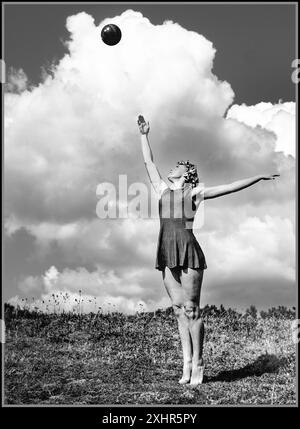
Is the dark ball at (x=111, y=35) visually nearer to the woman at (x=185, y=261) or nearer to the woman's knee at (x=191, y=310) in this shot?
the woman at (x=185, y=261)

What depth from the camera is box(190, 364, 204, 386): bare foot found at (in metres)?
8.04

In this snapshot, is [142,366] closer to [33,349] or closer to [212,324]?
[33,349]

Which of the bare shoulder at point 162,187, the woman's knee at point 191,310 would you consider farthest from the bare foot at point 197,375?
the bare shoulder at point 162,187

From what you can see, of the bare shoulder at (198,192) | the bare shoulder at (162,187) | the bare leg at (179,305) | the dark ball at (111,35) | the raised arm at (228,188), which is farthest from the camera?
the dark ball at (111,35)

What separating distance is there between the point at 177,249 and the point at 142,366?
2.63 meters

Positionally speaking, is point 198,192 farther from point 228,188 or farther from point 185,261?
point 185,261

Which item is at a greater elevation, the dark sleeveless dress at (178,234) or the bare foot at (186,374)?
the dark sleeveless dress at (178,234)

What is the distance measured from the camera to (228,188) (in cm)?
791

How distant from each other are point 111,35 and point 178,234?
318 cm

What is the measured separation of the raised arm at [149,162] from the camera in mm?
8474

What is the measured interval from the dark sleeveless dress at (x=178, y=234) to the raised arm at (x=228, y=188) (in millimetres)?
186

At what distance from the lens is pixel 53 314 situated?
12391 mm

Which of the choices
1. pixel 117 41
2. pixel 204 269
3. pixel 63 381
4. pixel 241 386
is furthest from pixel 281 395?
pixel 117 41

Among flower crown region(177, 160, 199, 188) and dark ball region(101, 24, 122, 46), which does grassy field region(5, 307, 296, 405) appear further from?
dark ball region(101, 24, 122, 46)
